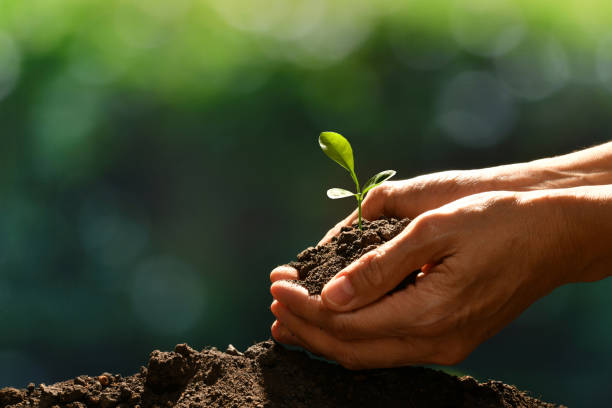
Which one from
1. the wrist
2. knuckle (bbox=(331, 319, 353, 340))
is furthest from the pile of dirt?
the wrist

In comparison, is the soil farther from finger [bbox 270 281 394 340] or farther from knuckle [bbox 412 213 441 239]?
knuckle [bbox 412 213 441 239]

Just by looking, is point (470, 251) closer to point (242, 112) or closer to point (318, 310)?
point (318, 310)

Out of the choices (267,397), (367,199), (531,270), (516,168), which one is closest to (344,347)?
(267,397)

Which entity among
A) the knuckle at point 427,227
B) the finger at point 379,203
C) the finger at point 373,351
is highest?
the finger at point 379,203

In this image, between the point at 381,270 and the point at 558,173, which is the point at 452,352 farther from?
the point at 558,173

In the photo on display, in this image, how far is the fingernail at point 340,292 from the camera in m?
1.13

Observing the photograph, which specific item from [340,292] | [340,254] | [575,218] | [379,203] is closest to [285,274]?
[340,254]

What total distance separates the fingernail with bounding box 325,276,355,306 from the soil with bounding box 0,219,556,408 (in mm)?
104

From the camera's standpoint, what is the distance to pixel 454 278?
1120 millimetres

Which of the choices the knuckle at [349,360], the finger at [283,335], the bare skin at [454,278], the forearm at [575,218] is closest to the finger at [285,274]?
the bare skin at [454,278]

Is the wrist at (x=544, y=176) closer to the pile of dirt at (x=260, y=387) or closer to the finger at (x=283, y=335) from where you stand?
the pile of dirt at (x=260, y=387)

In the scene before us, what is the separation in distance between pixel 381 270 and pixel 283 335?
43 cm

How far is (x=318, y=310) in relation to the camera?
1.21 meters

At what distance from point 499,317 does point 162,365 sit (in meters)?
0.84
